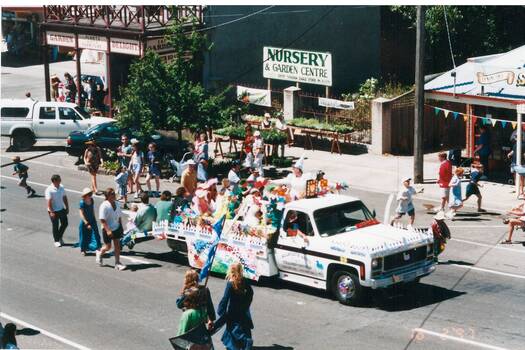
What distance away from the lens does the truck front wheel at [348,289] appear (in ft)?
55.5

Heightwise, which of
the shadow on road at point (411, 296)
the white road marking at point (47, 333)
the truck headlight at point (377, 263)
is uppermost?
the truck headlight at point (377, 263)

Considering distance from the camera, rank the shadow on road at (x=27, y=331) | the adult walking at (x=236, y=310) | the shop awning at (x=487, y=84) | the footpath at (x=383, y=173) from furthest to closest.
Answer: the shop awning at (x=487, y=84), the footpath at (x=383, y=173), the shadow on road at (x=27, y=331), the adult walking at (x=236, y=310)

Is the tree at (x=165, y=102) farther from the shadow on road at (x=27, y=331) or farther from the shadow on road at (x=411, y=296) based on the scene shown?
the shadow on road at (x=27, y=331)

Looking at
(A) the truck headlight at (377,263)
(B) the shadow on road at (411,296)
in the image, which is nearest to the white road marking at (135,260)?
(B) the shadow on road at (411,296)

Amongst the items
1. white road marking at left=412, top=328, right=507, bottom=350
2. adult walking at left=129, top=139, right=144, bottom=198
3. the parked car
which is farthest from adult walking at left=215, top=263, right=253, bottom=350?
the parked car

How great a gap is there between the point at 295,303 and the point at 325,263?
2.96ft

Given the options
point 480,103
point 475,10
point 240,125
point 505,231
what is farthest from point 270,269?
point 475,10

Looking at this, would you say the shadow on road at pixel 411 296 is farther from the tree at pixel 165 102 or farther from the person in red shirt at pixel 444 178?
the tree at pixel 165 102

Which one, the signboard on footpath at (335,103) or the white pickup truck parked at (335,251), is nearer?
the white pickup truck parked at (335,251)

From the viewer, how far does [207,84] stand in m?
38.0

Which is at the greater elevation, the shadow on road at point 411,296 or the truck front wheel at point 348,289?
the truck front wheel at point 348,289

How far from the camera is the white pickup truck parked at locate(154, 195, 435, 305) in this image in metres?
16.8

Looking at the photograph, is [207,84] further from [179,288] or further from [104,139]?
[179,288]

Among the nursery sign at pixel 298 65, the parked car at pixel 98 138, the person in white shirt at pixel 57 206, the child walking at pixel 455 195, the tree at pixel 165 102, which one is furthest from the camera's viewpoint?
the nursery sign at pixel 298 65
